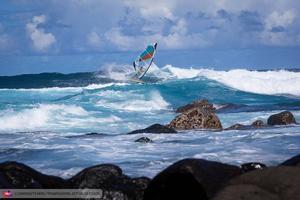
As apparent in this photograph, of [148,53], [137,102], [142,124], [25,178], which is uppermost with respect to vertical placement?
[148,53]

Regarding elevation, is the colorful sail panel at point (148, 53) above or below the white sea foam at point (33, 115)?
above

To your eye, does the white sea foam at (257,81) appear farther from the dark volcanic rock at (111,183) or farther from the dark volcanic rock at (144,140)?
the dark volcanic rock at (111,183)

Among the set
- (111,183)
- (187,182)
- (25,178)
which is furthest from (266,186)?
(25,178)

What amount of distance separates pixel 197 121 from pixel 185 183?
10573mm

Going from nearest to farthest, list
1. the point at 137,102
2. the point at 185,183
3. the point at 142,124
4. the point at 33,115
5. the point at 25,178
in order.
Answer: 1. the point at 185,183
2. the point at 25,178
3. the point at 142,124
4. the point at 33,115
5. the point at 137,102

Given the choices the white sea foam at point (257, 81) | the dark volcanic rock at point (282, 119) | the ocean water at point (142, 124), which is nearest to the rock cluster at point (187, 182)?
the ocean water at point (142, 124)

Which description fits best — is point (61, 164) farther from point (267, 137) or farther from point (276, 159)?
point (267, 137)

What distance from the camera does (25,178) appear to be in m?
6.44

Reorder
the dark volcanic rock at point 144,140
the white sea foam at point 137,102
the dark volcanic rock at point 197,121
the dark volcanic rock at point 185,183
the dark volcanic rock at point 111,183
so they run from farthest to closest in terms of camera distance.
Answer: the white sea foam at point 137,102 → the dark volcanic rock at point 197,121 → the dark volcanic rock at point 144,140 → the dark volcanic rock at point 111,183 → the dark volcanic rock at point 185,183

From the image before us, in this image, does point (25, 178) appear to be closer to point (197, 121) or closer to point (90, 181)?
point (90, 181)

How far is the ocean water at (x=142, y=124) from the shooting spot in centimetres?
1049

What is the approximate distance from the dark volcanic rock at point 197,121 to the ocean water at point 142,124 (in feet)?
2.65

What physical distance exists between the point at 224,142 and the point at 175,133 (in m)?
2.33

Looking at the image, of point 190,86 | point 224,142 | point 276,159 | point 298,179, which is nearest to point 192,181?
→ point 298,179
